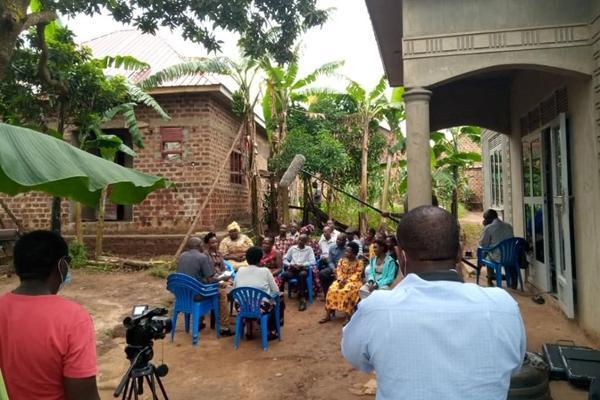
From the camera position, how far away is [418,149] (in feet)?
15.4

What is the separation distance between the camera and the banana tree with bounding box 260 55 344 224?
1230cm

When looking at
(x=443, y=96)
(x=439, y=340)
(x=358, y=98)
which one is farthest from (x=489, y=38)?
(x=358, y=98)

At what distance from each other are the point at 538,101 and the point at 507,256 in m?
2.33

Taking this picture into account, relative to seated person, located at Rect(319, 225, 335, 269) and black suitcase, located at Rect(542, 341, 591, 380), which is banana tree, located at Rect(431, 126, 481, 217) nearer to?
seated person, located at Rect(319, 225, 335, 269)

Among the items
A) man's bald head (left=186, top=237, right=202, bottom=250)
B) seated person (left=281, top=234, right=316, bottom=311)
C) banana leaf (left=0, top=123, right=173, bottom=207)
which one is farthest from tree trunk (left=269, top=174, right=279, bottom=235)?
banana leaf (left=0, top=123, right=173, bottom=207)

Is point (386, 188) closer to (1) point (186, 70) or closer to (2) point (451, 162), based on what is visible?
(2) point (451, 162)

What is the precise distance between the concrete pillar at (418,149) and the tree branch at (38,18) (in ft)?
12.4

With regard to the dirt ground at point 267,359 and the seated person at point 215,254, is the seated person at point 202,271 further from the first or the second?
the seated person at point 215,254

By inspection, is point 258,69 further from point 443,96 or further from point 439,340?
point 439,340

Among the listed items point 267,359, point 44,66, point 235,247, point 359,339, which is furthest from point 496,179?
point 359,339

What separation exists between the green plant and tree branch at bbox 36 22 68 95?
3922 millimetres

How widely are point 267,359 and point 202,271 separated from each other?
1.53 meters

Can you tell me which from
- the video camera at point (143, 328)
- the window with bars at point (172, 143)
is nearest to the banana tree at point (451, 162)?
the window with bars at point (172, 143)

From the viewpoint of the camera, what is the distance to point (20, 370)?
1795 millimetres
